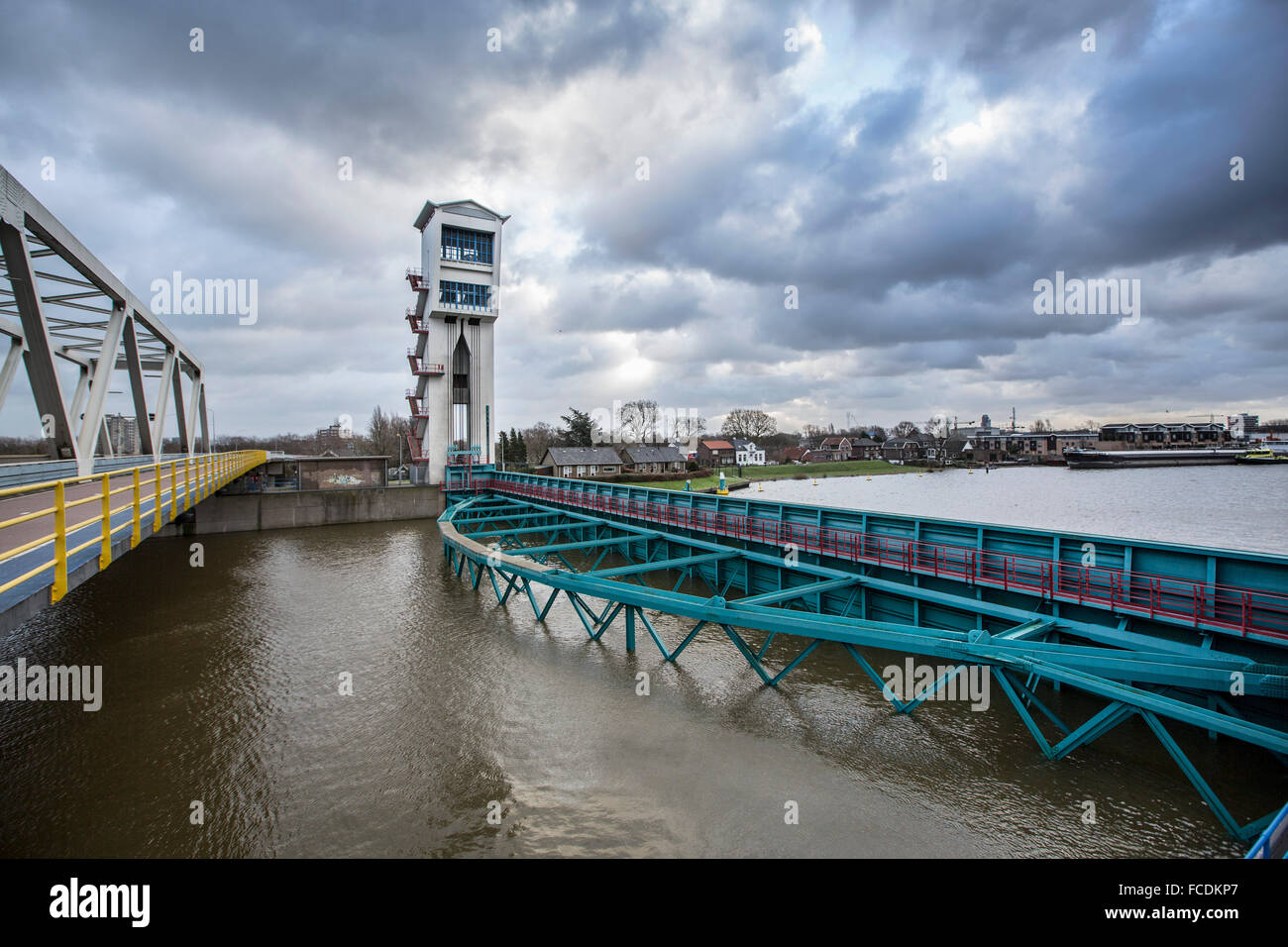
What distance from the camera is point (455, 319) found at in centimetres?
3922

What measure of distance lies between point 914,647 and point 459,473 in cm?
3616

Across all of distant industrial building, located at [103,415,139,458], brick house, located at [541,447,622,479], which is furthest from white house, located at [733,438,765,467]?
distant industrial building, located at [103,415,139,458]

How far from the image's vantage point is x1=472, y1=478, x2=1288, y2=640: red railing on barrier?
7957 mm

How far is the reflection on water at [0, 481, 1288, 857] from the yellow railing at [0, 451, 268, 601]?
122 inches

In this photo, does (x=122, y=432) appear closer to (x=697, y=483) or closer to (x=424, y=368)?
(x=424, y=368)

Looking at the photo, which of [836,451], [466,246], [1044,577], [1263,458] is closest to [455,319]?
[466,246]

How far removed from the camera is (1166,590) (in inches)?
354

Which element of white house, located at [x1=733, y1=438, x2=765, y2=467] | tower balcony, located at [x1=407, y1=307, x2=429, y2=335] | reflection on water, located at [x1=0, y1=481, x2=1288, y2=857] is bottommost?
reflection on water, located at [x1=0, y1=481, x2=1288, y2=857]

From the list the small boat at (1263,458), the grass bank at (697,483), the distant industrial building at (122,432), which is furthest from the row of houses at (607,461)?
the small boat at (1263,458)

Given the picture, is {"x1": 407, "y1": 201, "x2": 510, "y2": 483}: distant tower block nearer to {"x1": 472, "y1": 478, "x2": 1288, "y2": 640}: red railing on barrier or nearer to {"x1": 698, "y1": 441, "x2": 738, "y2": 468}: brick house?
{"x1": 472, "y1": 478, "x2": 1288, "y2": 640}: red railing on barrier

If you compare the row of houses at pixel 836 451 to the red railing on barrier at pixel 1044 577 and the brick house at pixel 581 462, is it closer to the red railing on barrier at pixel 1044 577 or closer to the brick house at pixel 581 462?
the brick house at pixel 581 462

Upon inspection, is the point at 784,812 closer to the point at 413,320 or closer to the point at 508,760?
the point at 508,760

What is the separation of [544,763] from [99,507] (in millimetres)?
10028
